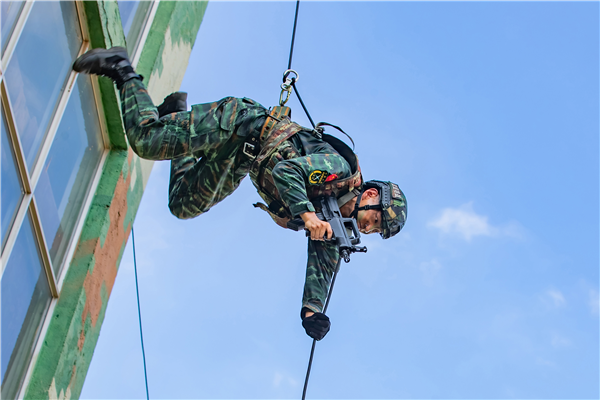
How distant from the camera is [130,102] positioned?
18.0 feet

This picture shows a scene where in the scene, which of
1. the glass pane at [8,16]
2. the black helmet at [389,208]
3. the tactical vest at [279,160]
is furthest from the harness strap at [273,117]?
the glass pane at [8,16]

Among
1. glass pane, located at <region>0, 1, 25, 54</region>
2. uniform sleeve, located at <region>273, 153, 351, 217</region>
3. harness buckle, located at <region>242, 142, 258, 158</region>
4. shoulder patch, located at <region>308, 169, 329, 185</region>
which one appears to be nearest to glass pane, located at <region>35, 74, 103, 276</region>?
glass pane, located at <region>0, 1, 25, 54</region>

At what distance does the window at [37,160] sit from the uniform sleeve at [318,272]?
2.04 metres

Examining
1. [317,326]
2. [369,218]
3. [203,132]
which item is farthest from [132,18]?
[317,326]

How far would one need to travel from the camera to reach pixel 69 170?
6383 mm

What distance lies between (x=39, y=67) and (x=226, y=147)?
1.53 m

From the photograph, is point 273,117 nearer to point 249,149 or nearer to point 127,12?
point 249,149

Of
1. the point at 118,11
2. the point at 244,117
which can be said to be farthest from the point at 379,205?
the point at 118,11

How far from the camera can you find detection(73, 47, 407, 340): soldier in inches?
213

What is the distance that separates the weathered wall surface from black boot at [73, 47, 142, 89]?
91 centimetres

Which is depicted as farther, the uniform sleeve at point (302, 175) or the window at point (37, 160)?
the window at point (37, 160)

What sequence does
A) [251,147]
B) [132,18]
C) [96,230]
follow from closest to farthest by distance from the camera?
1. [251,147]
2. [96,230]
3. [132,18]

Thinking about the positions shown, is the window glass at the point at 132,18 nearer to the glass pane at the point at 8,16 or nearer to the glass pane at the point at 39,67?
the glass pane at the point at 39,67

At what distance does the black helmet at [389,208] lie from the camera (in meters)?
5.59
